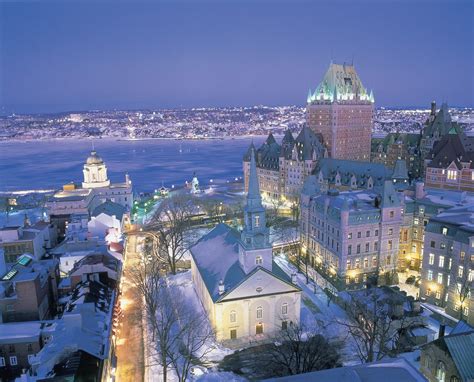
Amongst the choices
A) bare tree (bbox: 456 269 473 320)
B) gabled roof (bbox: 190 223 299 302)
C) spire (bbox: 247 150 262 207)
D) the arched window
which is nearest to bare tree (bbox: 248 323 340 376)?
gabled roof (bbox: 190 223 299 302)

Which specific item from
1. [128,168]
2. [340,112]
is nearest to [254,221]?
[340,112]

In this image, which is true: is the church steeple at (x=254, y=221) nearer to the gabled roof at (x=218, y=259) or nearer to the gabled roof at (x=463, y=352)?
the gabled roof at (x=218, y=259)

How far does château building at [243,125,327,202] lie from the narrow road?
1704 inches

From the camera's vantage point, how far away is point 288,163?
91.0 metres

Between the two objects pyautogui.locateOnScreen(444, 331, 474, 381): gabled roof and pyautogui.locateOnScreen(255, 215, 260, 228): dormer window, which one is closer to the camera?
pyautogui.locateOnScreen(444, 331, 474, 381): gabled roof

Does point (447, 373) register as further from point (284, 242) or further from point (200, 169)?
point (200, 169)

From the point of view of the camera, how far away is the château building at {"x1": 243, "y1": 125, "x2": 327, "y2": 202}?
289 ft

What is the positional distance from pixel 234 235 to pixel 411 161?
77783mm

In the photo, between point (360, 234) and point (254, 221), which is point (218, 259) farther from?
point (360, 234)

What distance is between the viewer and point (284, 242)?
64.9 metres

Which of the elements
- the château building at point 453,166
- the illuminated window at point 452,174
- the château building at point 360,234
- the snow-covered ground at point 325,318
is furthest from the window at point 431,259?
the illuminated window at point 452,174

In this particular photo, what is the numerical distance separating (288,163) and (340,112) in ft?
93.9

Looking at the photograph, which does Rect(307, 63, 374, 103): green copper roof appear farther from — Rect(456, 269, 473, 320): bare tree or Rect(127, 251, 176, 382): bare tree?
Rect(127, 251, 176, 382): bare tree

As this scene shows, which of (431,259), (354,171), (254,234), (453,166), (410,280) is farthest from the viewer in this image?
(354,171)
